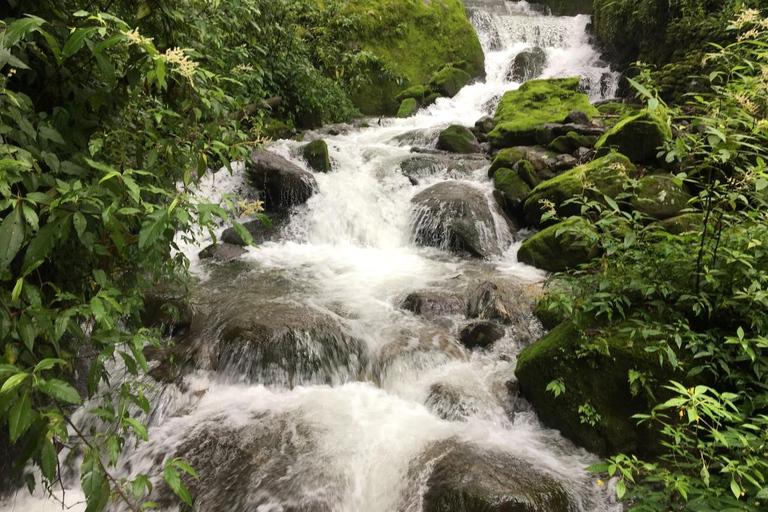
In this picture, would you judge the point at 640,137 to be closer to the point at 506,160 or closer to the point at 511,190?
the point at 511,190

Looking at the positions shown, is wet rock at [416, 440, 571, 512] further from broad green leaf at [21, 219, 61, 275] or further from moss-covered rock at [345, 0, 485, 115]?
moss-covered rock at [345, 0, 485, 115]

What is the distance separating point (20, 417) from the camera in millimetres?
1415

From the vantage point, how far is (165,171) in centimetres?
286

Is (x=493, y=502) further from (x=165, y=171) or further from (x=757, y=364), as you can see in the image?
(x=165, y=171)

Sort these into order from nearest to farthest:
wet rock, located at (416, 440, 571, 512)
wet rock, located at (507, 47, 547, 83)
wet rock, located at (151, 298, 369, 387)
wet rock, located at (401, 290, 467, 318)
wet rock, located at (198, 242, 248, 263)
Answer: wet rock, located at (416, 440, 571, 512) < wet rock, located at (151, 298, 369, 387) < wet rock, located at (401, 290, 467, 318) < wet rock, located at (198, 242, 248, 263) < wet rock, located at (507, 47, 547, 83)

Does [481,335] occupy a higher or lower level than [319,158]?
lower

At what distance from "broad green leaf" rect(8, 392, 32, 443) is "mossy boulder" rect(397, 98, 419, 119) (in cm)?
1565

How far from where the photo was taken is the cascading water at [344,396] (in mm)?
3334

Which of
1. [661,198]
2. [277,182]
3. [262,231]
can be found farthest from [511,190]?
[262,231]

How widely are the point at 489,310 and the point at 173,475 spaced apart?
14.9 ft

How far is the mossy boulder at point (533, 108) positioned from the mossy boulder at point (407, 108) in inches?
139

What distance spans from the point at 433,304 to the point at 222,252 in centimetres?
420

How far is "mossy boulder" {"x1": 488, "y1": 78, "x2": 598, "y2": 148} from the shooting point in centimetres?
1130

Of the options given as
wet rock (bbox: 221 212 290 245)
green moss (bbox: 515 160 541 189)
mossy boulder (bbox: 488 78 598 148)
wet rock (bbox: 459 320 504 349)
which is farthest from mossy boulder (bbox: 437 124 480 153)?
wet rock (bbox: 459 320 504 349)
